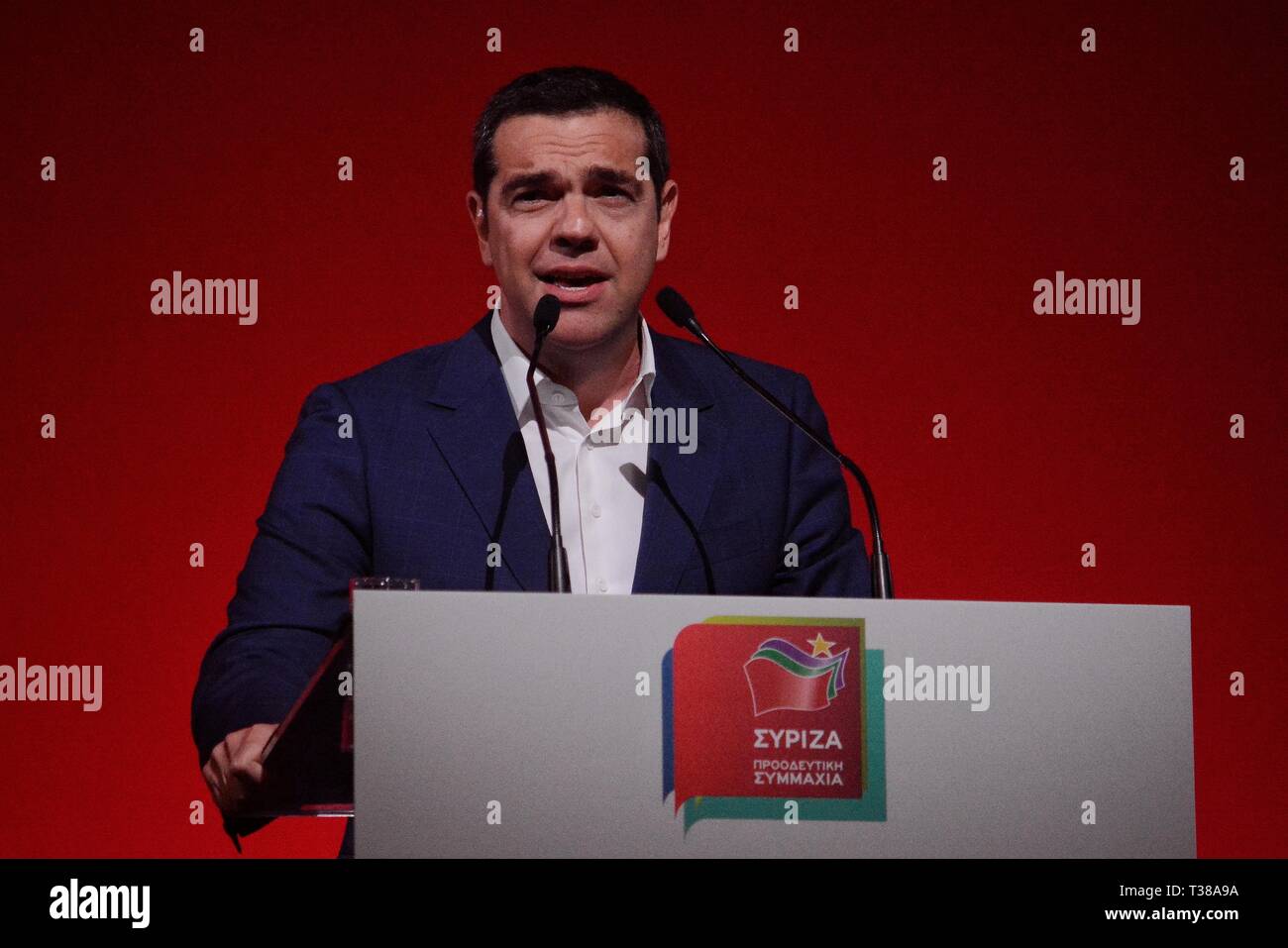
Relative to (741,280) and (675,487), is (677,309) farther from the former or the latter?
(741,280)

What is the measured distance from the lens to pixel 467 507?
6.32 feet

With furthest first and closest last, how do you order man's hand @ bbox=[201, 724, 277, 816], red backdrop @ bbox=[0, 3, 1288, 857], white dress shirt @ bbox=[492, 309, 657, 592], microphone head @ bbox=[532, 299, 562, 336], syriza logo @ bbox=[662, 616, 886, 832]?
red backdrop @ bbox=[0, 3, 1288, 857], white dress shirt @ bbox=[492, 309, 657, 592], microphone head @ bbox=[532, 299, 562, 336], man's hand @ bbox=[201, 724, 277, 816], syriza logo @ bbox=[662, 616, 886, 832]

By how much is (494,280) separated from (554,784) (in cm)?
162

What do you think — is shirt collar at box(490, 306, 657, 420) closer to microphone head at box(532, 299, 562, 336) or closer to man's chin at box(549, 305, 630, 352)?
man's chin at box(549, 305, 630, 352)

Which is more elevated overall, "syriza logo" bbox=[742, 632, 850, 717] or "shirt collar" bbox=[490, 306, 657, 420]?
"shirt collar" bbox=[490, 306, 657, 420]

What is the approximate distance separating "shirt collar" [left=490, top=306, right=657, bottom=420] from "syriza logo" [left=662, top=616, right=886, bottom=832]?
0.92 meters

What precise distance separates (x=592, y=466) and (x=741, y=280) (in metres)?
0.81

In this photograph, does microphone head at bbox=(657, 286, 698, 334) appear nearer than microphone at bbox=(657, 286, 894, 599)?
No

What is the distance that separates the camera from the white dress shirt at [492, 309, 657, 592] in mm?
1988

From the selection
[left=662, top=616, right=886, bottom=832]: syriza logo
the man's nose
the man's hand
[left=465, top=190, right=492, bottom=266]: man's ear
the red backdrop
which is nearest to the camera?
[left=662, top=616, right=886, bottom=832]: syriza logo

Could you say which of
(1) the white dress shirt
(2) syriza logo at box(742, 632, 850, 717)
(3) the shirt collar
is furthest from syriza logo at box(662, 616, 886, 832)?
(3) the shirt collar

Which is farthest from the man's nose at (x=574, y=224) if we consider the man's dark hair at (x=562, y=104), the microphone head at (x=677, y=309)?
the microphone head at (x=677, y=309)

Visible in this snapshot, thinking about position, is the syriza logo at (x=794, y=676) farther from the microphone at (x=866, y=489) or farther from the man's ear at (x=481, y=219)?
the man's ear at (x=481, y=219)

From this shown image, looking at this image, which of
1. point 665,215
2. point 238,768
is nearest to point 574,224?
point 665,215
